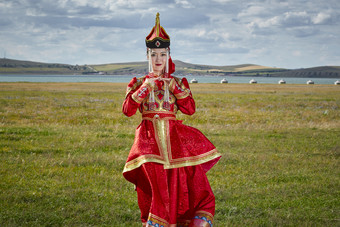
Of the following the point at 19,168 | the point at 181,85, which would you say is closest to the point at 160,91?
the point at 181,85

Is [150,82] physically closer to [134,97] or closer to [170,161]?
[134,97]

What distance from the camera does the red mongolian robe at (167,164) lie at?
520 cm

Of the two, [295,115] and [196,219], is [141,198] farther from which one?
[295,115]

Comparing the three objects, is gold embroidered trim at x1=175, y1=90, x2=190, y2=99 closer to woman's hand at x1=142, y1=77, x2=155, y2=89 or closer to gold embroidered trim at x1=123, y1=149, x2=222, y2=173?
woman's hand at x1=142, y1=77, x2=155, y2=89

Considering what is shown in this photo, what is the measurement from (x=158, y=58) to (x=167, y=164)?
1681 mm

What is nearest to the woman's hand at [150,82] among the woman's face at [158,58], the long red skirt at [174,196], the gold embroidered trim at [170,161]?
the woman's face at [158,58]

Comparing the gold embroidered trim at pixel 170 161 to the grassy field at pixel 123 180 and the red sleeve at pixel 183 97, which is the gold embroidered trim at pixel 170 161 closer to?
the red sleeve at pixel 183 97

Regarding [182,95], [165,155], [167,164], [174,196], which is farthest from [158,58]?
[174,196]

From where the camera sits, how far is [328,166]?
11117mm

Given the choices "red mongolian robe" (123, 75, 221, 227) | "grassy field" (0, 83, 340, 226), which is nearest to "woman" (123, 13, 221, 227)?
"red mongolian robe" (123, 75, 221, 227)

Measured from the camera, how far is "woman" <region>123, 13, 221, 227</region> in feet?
17.1

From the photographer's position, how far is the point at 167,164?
17.4 feet

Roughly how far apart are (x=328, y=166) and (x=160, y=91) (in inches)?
296

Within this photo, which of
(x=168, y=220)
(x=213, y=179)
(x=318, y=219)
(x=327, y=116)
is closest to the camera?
(x=168, y=220)
